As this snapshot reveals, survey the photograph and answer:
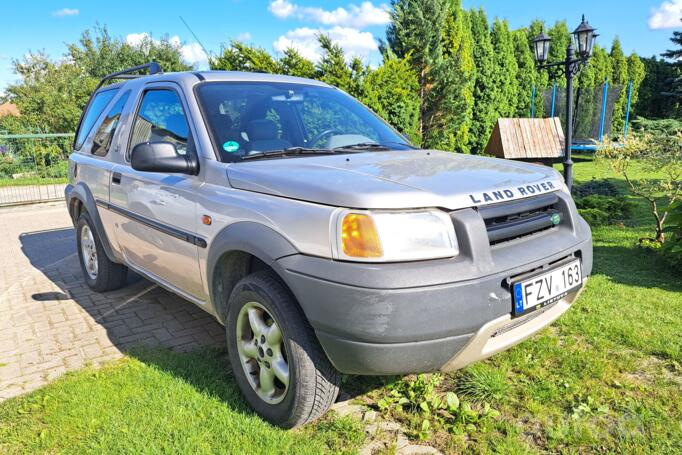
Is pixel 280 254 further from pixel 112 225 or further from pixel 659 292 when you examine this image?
pixel 659 292

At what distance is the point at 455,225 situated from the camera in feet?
6.91

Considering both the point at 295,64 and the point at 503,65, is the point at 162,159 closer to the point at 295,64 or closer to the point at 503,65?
the point at 295,64

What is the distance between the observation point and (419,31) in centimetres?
1430

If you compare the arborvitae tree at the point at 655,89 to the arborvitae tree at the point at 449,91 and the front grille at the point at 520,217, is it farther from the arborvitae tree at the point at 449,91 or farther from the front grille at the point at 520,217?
the front grille at the point at 520,217

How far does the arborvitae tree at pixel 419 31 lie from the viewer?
47.0ft

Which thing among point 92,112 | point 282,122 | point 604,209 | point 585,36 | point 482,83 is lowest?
point 604,209

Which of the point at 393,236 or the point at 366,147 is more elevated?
the point at 366,147

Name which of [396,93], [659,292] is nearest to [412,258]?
[659,292]

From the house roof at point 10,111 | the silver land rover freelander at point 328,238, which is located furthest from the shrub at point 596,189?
the house roof at point 10,111

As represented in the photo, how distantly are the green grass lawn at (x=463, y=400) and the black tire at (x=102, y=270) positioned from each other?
1.48 m

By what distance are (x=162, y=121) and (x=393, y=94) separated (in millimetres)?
8944

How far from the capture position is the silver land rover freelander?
202 centimetres

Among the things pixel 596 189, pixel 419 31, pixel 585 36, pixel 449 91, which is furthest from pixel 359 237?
pixel 449 91

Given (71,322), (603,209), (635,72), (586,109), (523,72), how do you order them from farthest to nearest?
(635,72) → (523,72) → (586,109) → (603,209) → (71,322)
